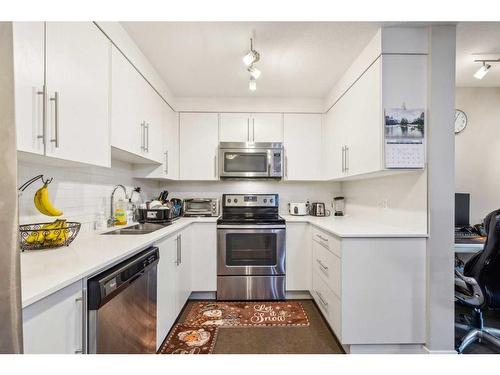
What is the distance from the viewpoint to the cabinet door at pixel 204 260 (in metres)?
2.54

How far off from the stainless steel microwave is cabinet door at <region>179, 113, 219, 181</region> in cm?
14

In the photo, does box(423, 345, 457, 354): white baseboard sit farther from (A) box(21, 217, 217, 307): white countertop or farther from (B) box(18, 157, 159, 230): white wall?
(B) box(18, 157, 159, 230): white wall

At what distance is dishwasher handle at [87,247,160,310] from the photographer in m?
0.90

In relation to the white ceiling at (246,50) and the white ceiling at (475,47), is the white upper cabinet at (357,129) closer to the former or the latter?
the white ceiling at (246,50)

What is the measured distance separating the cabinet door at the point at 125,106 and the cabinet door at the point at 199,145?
3.05 ft

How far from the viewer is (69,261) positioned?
98cm

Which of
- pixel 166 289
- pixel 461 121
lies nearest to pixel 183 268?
pixel 166 289

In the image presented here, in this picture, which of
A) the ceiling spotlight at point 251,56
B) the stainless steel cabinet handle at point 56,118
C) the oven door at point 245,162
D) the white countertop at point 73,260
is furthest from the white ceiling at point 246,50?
the white countertop at point 73,260

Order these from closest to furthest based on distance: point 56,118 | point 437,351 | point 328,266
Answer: point 56,118 < point 437,351 < point 328,266

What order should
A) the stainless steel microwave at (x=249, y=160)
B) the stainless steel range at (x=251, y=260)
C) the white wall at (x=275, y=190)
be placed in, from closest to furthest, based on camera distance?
the stainless steel range at (x=251, y=260)
the stainless steel microwave at (x=249, y=160)
the white wall at (x=275, y=190)

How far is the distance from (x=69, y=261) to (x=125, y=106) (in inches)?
45.6

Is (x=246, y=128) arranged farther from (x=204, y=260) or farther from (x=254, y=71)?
(x=204, y=260)

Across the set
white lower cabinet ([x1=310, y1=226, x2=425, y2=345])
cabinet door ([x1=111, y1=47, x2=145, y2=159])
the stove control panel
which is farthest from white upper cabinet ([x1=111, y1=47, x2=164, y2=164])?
white lower cabinet ([x1=310, y1=226, x2=425, y2=345])

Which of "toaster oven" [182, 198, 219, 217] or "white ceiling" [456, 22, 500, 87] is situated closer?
"white ceiling" [456, 22, 500, 87]
